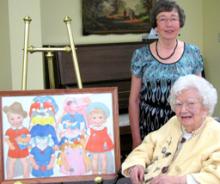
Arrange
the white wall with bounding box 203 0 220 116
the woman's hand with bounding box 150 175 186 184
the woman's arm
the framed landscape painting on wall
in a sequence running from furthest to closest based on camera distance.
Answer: the white wall with bounding box 203 0 220 116 < the framed landscape painting on wall < the woman's arm < the woman's hand with bounding box 150 175 186 184

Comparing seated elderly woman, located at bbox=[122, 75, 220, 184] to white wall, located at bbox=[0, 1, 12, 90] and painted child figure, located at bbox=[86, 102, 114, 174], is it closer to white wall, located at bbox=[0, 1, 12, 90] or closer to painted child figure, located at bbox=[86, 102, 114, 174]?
painted child figure, located at bbox=[86, 102, 114, 174]

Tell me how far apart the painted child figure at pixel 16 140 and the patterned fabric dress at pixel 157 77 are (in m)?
0.71

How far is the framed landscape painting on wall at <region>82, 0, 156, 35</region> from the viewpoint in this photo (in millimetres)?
4398

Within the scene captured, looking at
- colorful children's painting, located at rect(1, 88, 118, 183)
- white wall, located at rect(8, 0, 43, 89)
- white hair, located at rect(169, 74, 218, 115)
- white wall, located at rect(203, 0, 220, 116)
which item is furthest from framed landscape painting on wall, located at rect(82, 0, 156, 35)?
white hair, located at rect(169, 74, 218, 115)

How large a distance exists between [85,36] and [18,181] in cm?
278

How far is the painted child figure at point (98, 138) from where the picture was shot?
6.17 feet

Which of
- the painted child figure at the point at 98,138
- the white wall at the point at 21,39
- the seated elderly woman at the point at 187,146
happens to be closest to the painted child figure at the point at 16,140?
the painted child figure at the point at 98,138

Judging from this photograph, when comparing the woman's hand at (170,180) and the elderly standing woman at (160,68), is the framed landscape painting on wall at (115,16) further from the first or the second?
the woman's hand at (170,180)

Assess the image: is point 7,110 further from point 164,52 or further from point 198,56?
point 198,56

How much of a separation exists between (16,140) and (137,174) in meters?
0.55

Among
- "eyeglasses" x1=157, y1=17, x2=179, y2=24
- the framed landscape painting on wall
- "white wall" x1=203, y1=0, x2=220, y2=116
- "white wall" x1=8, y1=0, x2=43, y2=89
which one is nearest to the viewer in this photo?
"eyeglasses" x1=157, y1=17, x2=179, y2=24

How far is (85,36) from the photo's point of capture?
444 centimetres

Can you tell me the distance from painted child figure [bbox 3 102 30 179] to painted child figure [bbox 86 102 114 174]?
28 cm

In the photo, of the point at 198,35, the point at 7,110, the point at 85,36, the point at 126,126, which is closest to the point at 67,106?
the point at 7,110
